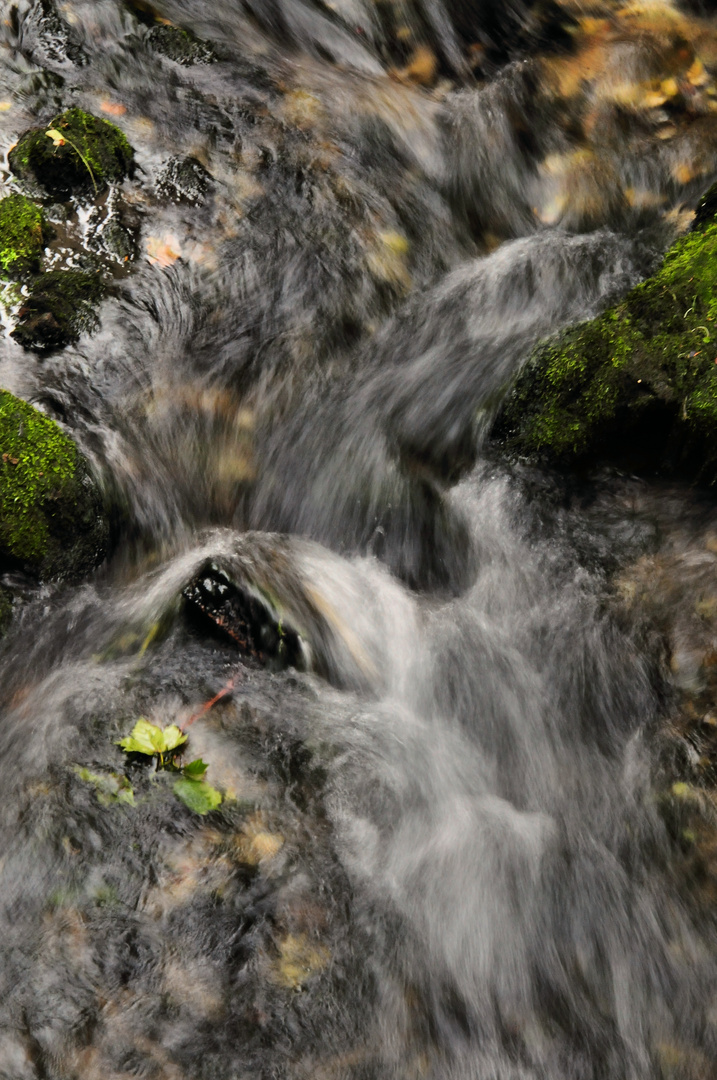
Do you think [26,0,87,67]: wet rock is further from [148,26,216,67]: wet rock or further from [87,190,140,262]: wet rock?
[87,190,140,262]: wet rock

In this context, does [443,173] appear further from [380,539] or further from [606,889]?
[606,889]

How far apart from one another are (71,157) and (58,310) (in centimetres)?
114

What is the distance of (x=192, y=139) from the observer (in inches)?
221

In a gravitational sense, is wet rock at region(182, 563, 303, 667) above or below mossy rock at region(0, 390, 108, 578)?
below

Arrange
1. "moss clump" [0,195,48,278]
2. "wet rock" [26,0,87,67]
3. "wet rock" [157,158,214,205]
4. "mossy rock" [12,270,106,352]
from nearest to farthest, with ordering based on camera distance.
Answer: "mossy rock" [12,270,106,352], "moss clump" [0,195,48,278], "wet rock" [157,158,214,205], "wet rock" [26,0,87,67]

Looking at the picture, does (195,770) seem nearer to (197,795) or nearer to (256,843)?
(197,795)

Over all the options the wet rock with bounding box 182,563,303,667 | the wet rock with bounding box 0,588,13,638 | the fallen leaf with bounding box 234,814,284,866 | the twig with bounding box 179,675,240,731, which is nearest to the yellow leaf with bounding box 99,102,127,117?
the wet rock with bounding box 0,588,13,638

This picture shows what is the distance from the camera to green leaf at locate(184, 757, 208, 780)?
123 inches

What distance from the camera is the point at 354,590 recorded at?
4.24 metres

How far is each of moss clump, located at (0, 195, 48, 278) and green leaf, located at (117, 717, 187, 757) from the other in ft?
9.97

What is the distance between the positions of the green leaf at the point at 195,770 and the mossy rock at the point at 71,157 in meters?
3.85

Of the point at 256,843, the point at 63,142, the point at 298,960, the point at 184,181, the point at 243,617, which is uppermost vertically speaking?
the point at 63,142

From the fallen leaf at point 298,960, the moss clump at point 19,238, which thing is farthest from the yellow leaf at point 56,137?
the fallen leaf at point 298,960

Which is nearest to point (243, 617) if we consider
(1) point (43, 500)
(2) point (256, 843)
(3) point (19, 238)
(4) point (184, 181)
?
(2) point (256, 843)
